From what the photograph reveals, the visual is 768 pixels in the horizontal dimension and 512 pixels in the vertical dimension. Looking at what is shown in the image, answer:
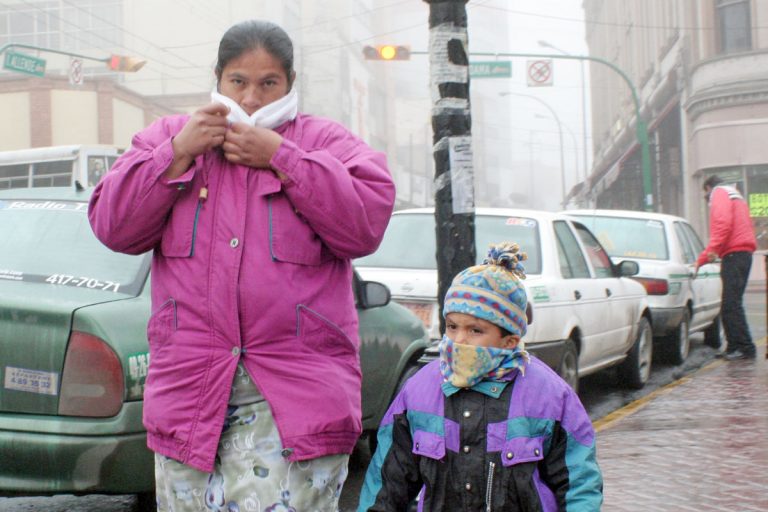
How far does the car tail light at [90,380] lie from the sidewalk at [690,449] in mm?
2312

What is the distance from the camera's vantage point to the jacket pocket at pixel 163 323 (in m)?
2.61

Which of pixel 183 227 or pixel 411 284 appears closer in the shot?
pixel 183 227

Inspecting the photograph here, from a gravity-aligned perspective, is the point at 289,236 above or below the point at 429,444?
above

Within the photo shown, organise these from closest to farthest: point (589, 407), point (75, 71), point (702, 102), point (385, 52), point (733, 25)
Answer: point (589, 407) → point (385, 52) → point (733, 25) → point (702, 102) → point (75, 71)

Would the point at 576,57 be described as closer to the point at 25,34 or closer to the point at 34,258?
the point at 34,258

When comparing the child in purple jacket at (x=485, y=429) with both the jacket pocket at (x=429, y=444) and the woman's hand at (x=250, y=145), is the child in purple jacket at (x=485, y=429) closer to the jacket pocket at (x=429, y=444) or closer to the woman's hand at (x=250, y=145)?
the jacket pocket at (x=429, y=444)

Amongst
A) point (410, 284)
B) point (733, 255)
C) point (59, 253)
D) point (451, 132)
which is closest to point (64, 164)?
point (733, 255)

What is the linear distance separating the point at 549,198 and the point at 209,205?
647 ft

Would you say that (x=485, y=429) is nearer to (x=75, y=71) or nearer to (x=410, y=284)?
(x=410, y=284)

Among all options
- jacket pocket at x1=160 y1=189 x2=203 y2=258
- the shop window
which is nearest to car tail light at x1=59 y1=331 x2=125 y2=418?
jacket pocket at x1=160 y1=189 x2=203 y2=258

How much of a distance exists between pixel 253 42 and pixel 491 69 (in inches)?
893

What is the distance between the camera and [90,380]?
13.2 feet

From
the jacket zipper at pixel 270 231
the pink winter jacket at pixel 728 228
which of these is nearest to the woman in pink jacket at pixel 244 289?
the jacket zipper at pixel 270 231

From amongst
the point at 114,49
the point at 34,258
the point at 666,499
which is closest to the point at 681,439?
the point at 666,499
